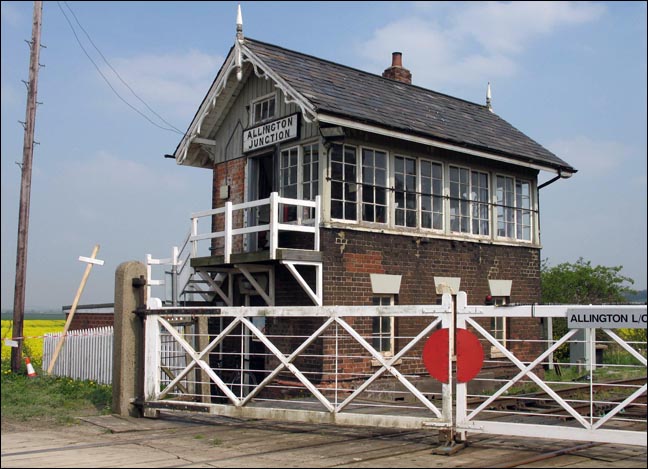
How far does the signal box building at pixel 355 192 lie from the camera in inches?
557

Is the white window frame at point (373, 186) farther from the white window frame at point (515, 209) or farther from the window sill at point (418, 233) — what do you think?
the white window frame at point (515, 209)

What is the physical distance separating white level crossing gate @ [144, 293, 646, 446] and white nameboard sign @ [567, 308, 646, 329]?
0.05 metres

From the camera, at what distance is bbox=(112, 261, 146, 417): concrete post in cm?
1073

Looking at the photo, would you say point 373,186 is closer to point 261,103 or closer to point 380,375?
point 261,103

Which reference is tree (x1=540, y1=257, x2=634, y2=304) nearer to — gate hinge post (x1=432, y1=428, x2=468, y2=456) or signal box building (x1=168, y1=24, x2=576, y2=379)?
signal box building (x1=168, y1=24, x2=576, y2=379)

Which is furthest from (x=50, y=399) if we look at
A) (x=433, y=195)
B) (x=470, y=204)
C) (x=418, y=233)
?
(x=470, y=204)

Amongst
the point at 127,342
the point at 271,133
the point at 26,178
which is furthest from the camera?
the point at 26,178

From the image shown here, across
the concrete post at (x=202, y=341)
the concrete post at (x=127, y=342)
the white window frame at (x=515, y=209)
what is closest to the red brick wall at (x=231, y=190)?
the concrete post at (x=202, y=341)

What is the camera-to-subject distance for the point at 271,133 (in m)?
15.6

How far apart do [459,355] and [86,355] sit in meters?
10.4

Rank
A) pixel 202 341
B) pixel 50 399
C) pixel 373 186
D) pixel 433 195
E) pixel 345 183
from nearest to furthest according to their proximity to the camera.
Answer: pixel 202 341 < pixel 50 399 < pixel 345 183 < pixel 373 186 < pixel 433 195

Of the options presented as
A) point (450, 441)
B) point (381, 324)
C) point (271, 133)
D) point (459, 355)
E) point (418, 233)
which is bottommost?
point (450, 441)

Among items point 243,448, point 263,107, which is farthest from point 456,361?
point 263,107

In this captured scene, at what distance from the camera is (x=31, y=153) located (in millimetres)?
16734
